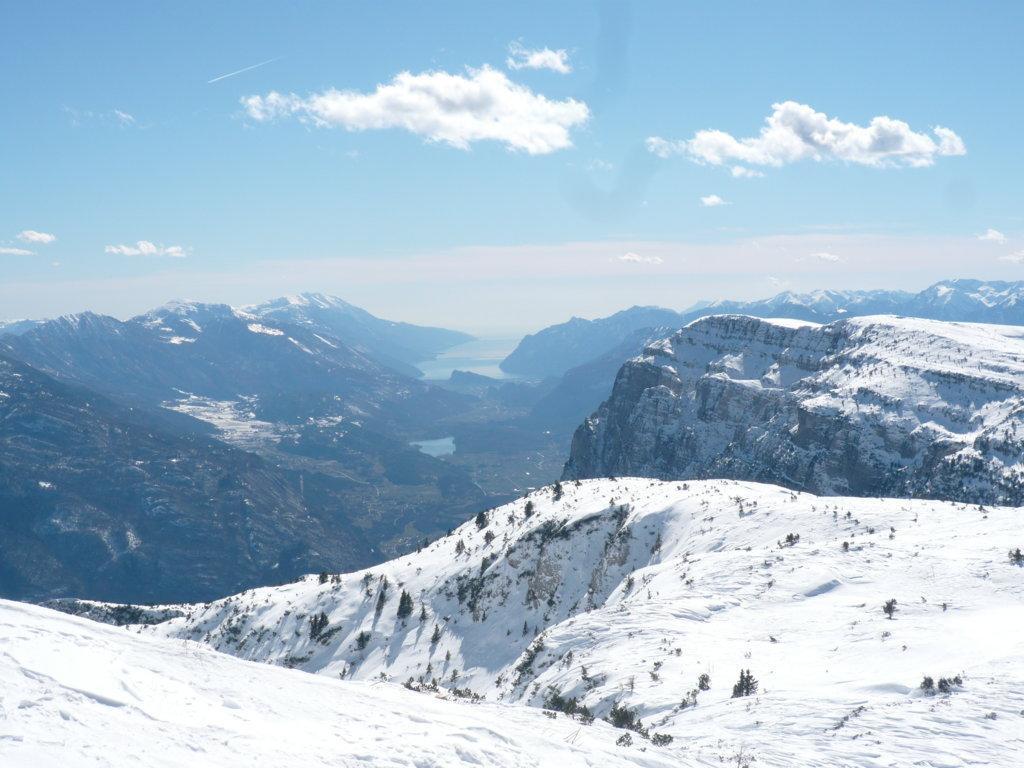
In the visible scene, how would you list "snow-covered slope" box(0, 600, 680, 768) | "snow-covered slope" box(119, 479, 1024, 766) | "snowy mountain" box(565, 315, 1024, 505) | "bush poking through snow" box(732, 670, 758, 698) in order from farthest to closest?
"snowy mountain" box(565, 315, 1024, 505), "bush poking through snow" box(732, 670, 758, 698), "snow-covered slope" box(119, 479, 1024, 766), "snow-covered slope" box(0, 600, 680, 768)

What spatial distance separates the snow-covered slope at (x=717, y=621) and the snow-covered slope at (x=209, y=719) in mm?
5084

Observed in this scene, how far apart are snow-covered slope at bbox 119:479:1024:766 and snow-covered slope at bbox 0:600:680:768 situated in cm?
508

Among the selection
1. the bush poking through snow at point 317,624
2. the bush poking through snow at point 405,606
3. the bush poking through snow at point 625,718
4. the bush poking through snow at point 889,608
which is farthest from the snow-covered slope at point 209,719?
the bush poking through snow at point 317,624

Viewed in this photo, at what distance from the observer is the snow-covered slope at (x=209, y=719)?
11508 millimetres

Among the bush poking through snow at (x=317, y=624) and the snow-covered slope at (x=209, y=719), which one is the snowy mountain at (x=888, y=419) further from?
the snow-covered slope at (x=209, y=719)

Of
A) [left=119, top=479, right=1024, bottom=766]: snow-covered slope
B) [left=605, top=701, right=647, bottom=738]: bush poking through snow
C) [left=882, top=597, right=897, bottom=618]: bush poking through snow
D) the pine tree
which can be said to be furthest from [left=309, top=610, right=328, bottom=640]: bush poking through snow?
[left=882, top=597, right=897, bottom=618]: bush poking through snow

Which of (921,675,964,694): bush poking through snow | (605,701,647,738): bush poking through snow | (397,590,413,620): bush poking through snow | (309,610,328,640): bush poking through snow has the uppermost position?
(921,675,964,694): bush poking through snow

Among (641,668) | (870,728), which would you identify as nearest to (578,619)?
(641,668)

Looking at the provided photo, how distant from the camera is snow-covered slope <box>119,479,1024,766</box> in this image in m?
18.7

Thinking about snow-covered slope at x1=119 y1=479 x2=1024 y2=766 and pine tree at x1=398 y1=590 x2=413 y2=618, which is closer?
snow-covered slope at x1=119 y1=479 x2=1024 y2=766

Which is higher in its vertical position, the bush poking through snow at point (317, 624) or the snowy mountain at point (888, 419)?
the snowy mountain at point (888, 419)

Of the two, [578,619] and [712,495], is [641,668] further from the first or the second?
[712,495]

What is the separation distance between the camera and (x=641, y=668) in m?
29.0

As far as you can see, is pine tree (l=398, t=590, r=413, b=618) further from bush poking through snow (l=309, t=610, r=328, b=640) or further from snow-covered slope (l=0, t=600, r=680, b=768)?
snow-covered slope (l=0, t=600, r=680, b=768)
